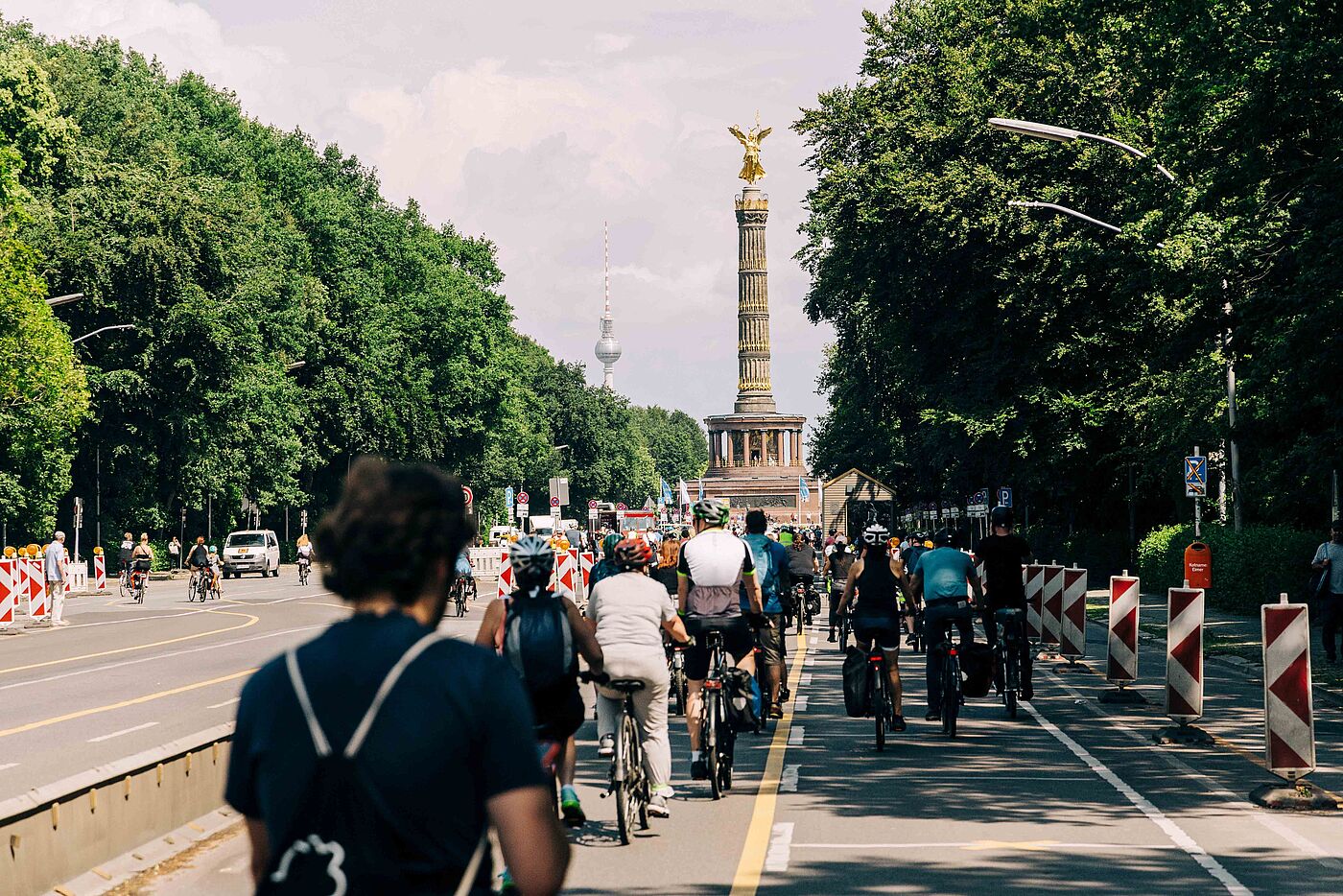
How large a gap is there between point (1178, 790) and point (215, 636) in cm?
2175

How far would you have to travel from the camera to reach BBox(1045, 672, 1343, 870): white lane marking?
9.62 m

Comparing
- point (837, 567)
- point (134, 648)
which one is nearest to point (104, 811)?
point (134, 648)

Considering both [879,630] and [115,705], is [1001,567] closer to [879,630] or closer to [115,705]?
[879,630]

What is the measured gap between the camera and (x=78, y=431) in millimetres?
60094

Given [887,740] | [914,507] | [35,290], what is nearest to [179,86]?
[35,290]

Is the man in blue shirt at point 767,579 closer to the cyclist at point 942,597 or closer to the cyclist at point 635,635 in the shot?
the cyclist at point 942,597

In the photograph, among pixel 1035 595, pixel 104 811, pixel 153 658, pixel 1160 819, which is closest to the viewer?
pixel 104 811

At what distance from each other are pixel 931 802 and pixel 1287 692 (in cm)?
226

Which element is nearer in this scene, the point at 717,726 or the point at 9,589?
the point at 717,726

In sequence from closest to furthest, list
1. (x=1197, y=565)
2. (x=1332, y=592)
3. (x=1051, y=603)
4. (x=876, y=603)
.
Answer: (x=876, y=603) → (x=1332, y=592) → (x=1051, y=603) → (x=1197, y=565)

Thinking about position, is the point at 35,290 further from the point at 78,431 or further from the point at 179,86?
the point at 179,86

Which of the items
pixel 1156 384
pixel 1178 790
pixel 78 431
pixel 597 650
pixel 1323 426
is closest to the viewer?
pixel 597 650

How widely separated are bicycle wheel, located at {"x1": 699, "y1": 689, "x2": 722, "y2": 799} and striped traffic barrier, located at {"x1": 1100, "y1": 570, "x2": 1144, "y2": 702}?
7.70m

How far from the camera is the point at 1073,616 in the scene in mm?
22906
